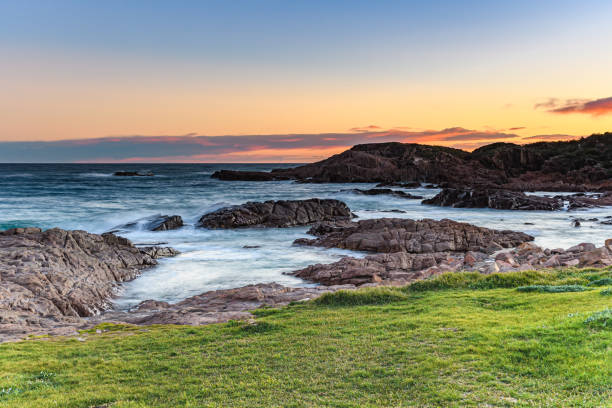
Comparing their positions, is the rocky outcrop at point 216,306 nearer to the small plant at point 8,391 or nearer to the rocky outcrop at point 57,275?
the rocky outcrop at point 57,275

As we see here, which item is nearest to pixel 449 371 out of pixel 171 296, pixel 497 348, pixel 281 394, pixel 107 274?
pixel 497 348

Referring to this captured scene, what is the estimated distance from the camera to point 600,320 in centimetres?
944

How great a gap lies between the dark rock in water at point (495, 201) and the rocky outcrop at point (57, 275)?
46606 mm

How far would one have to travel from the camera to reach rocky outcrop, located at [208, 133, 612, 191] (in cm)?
8981

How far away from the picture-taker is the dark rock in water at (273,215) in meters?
44.7

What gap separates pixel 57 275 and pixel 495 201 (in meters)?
54.6

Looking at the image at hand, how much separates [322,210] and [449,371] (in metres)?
40.8

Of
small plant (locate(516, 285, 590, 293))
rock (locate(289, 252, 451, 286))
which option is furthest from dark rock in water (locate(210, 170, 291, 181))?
small plant (locate(516, 285, 590, 293))

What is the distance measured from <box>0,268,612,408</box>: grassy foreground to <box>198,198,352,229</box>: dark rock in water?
3043cm

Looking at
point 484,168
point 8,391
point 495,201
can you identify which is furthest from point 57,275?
point 484,168

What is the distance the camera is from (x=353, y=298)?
51.8 feet

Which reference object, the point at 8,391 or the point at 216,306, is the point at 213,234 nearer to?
the point at 216,306

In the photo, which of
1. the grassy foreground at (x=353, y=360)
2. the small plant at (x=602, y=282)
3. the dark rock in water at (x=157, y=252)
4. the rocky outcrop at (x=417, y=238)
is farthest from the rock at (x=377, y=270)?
the dark rock in water at (x=157, y=252)

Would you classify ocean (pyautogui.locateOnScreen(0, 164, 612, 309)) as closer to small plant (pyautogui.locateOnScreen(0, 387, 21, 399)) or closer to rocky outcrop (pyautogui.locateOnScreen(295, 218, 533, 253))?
rocky outcrop (pyautogui.locateOnScreen(295, 218, 533, 253))
